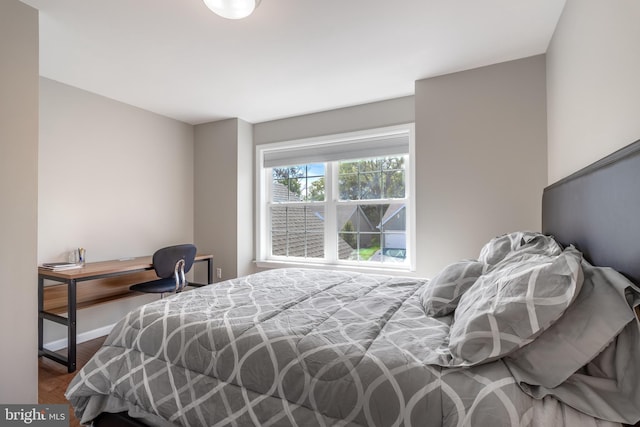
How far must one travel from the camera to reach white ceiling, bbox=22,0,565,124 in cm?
185

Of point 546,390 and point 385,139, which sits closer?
point 546,390

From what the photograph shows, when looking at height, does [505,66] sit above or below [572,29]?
above

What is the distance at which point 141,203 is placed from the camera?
3.50m

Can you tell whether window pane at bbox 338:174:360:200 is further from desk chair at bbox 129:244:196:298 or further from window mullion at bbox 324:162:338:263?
desk chair at bbox 129:244:196:298

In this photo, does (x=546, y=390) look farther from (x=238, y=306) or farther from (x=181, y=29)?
(x=181, y=29)

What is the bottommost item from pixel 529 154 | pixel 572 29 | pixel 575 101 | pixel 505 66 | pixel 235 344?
pixel 235 344

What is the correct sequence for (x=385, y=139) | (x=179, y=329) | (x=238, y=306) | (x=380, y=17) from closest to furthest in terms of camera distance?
(x=179, y=329)
(x=238, y=306)
(x=380, y=17)
(x=385, y=139)

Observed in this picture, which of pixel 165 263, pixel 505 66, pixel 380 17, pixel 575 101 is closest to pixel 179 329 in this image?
pixel 165 263

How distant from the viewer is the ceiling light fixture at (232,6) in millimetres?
1614

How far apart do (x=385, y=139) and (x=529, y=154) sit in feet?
4.36

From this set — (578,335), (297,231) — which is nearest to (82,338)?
(297,231)

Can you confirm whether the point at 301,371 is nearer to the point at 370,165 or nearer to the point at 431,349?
the point at 431,349

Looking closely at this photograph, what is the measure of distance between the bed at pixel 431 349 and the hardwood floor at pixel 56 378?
0.83 m

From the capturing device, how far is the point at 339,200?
11.8 ft
